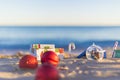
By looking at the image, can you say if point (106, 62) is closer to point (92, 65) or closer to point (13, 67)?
point (92, 65)

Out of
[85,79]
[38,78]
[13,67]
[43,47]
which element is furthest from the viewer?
[43,47]

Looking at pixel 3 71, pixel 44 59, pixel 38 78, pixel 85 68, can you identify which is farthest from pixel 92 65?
pixel 38 78

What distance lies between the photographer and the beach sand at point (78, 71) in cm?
1260

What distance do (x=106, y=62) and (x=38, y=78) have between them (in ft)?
20.4

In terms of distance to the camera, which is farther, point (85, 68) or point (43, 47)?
point (43, 47)

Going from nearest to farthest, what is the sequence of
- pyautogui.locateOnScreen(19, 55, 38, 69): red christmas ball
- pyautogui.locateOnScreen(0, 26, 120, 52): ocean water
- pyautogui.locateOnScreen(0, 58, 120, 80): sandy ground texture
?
pyautogui.locateOnScreen(0, 58, 120, 80): sandy ground texture, pyautogui.locateOnScreen(19, 55, 38, 69): red christmas ball, pyautogui.locateOnScreen(0, 26, 120, 52): ocean water

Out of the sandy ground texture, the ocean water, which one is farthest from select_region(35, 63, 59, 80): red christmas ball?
the ocean water

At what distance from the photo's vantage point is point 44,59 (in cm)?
1364

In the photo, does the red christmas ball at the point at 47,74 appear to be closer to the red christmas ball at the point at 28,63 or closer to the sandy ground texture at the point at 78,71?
the sandy ground texture at the point at 78,71

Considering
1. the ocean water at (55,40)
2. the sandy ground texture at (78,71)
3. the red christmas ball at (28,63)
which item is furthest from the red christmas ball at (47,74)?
the ocean water at (55,40)

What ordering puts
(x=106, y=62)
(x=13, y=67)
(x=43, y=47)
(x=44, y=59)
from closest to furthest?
(x=44, y=59) → (x=13, y=67) → (x=106, y=62) → (x=43, y=47)

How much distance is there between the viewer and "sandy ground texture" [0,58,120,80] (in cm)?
1260

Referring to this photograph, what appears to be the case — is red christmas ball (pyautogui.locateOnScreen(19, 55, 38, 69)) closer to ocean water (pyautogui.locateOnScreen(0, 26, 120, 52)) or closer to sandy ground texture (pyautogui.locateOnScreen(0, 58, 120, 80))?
sandy ground texture (pyautogui.locateOnScreen(0, 58, 120, 80))

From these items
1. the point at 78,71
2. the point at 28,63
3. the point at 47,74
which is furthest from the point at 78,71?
the point at 47,74
